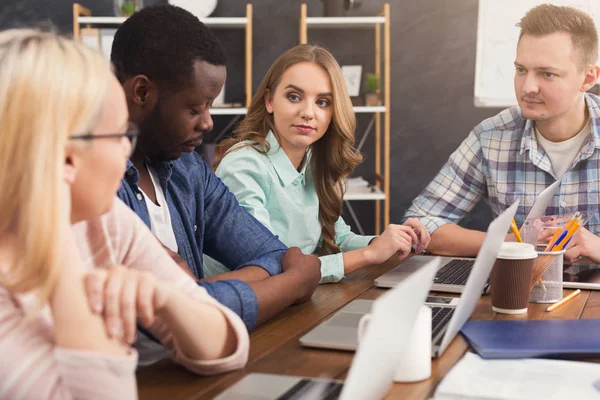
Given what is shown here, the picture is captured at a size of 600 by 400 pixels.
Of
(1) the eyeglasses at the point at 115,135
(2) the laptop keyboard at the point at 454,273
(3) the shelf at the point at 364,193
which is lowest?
(3) the shelf at the point at 364,193

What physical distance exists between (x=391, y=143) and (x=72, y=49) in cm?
333

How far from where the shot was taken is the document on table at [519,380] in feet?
2.72

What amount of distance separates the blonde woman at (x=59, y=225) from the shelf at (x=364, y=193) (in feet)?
9.36

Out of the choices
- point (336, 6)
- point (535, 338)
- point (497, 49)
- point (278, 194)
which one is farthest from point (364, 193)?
point (535, 338)

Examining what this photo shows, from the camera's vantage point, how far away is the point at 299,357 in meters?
0.99

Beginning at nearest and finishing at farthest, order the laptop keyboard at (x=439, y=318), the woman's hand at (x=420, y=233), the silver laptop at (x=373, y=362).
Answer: the silver laptop at (x=373, y=362)
the laptop keyboard at (x=439, y=318)
the woman's hand at (x=420, y=233)

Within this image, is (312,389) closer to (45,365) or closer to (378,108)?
(45,365)

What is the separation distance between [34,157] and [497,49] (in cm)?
353

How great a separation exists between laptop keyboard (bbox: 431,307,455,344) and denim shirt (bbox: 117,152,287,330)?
0.32m

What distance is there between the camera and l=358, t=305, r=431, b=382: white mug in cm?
88

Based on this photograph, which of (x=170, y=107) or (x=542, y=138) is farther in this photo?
(x=542, y=138)

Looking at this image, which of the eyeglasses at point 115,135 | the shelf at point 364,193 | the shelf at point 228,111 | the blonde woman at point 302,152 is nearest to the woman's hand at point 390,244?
the blonde woman at point 302,152

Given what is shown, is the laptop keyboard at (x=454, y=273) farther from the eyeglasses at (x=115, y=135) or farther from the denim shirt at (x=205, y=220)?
the eyeglasses at (x=115, y=135)

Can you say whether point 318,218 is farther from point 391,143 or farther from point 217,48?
point 391,143
